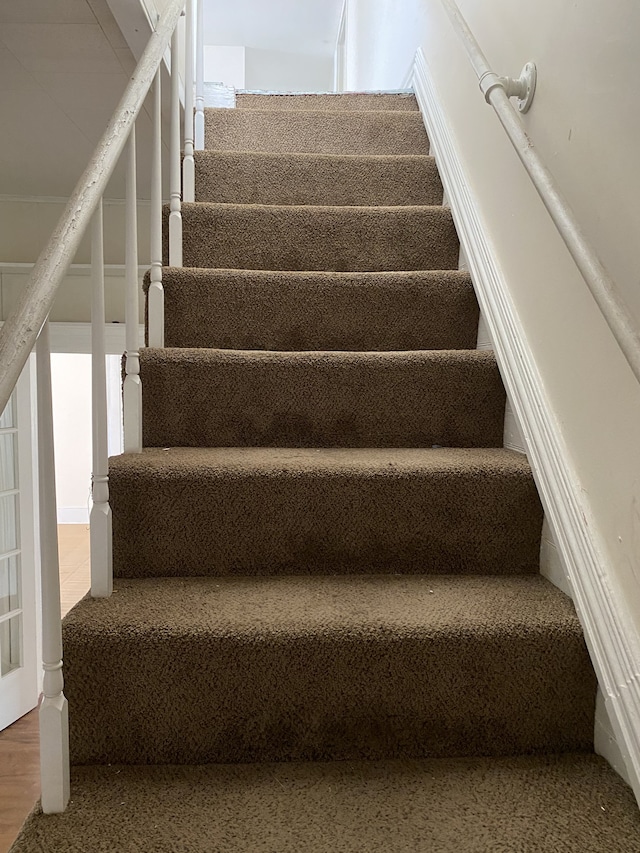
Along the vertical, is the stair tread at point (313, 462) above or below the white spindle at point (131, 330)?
below

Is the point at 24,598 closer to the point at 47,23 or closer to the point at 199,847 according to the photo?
the point at 47,23

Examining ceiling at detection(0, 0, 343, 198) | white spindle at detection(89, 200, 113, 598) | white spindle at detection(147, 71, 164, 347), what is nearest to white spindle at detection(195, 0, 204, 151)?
ceiling at detection(0, 0, 343, 198)

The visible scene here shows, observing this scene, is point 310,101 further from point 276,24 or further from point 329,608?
point 276,24

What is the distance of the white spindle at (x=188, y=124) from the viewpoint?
192 cm

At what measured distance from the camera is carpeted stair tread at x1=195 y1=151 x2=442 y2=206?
6.51ft

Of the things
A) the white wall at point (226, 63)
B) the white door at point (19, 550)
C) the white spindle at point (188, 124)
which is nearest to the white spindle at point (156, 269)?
the white spindle at point (188, 124)

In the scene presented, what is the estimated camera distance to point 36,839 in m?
0.75

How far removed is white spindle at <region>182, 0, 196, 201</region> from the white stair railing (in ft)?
1.35

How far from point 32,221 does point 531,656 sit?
→ 3334 millimetres

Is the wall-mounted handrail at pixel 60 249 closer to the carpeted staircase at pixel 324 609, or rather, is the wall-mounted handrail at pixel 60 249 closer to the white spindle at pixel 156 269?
the white spindle at pixel 156 269

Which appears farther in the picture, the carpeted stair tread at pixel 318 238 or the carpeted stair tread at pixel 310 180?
the carpeted stair tread at pixel 310 180

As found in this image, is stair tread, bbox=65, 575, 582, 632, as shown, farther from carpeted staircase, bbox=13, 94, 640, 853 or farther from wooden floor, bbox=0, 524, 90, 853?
wooden floor, bbox=0, 524, 90, 853

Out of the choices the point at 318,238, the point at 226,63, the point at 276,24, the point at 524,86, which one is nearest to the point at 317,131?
the point at 318,238

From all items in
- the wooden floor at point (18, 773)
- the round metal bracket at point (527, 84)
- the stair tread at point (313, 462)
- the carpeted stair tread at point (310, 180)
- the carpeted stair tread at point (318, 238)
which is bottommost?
the wooden floor at point (18, 773)
